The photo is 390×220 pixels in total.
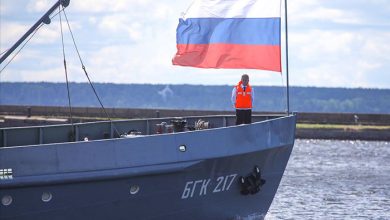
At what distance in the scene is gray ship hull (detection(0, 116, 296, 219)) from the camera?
17969 millimetres

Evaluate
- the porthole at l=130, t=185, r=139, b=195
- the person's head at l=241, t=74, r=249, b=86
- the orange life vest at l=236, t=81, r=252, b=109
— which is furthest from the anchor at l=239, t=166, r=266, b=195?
the porthole at l=130, t=185, r=139, b=195

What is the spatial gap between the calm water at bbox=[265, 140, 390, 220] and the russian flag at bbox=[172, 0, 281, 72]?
504 cm

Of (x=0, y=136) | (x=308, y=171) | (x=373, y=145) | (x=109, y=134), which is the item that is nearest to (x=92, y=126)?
(x=109, y=134)

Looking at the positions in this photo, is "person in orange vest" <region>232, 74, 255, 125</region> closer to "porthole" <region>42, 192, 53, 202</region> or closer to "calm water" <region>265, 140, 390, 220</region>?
"calm water" <region>265, 140, 390, 220</region>

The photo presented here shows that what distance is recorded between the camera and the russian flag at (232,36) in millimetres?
21406

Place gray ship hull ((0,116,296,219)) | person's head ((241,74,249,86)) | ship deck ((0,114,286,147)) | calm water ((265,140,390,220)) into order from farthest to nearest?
calm water ((265,140,390,220)) → person's head ((241,74,249,86)) → ship deck ((0,114,286,147)) → gray ship hull ((0,116,296,219))

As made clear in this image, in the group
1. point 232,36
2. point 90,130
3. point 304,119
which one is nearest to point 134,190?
point 90,130

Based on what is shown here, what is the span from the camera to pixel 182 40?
70.6ft

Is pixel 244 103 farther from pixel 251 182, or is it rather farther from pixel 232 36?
pixel 251 182

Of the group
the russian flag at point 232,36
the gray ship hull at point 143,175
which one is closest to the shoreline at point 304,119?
the russian flag at point 232,36

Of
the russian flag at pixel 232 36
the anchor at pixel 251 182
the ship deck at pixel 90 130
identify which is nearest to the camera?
the ship deck at pixel 90 130

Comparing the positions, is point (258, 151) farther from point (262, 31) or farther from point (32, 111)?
point (32, 111)

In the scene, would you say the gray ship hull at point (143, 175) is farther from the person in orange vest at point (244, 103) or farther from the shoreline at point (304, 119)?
the shoreline at point (304, 119)

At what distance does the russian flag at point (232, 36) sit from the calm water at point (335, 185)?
16.6 feet
